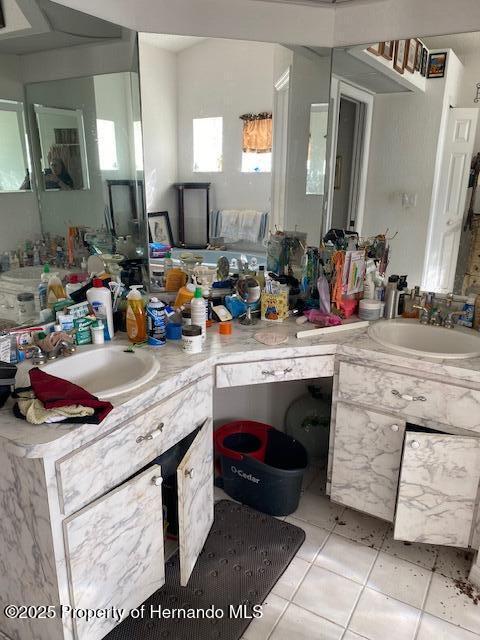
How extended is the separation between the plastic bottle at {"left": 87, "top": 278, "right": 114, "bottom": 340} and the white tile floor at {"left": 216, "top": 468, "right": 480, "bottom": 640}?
3.79 feet

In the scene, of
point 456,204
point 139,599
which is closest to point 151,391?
point 139,599

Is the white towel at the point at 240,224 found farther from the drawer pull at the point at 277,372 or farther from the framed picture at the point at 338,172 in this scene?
the drawer pull at the point at 277,372

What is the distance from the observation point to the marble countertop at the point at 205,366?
1.13 m

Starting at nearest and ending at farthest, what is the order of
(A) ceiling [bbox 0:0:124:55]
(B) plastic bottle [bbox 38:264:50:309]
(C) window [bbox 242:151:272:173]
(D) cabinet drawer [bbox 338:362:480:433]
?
(A) ceiling [bbox 0:0:124:55] < (D) cabinet drawer [bbox 338:362:480:433] < (B) plastic bottle [bbox 38:264:50:309] < (C) window [bbox 242:151:272:173]

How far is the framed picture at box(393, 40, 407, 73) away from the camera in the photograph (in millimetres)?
1933

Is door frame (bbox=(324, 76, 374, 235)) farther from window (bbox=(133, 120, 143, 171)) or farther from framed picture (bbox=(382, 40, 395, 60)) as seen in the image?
window (bbox=(133, 120, 143, 171))

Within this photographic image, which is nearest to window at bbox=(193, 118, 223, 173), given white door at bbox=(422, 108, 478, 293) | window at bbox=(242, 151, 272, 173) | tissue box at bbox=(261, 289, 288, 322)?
window at bbox=(242, 151, 272, 173)

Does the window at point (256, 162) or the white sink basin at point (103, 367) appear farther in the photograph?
the window at point (256, 162)

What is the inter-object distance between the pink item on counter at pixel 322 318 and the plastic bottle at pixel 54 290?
1040mm

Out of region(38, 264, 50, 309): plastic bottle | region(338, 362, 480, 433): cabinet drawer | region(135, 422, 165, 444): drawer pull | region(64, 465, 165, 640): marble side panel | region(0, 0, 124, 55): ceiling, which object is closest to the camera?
region(64, 465, 165, 640): marble side panel

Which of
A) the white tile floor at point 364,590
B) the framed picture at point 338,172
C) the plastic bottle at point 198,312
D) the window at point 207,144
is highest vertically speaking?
the window at point 207,144

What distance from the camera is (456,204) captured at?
1.99m

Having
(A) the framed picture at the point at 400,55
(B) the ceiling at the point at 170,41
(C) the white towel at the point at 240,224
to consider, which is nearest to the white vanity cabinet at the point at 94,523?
(C) the white towel at the point at 240,224

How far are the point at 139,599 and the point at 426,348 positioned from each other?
58.3 inches
